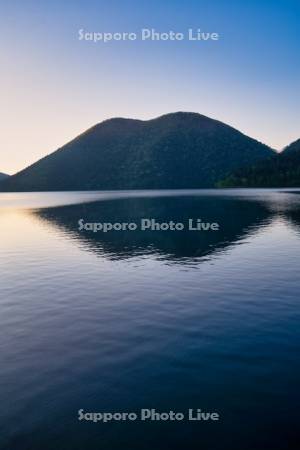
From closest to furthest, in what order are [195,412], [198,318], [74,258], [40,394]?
[195,412]
[40,394]
[198,318]
[74,258]

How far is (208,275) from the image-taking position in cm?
4028

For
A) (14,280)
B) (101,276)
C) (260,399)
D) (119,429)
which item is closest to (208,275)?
(101,276)

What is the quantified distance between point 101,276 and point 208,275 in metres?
11.5

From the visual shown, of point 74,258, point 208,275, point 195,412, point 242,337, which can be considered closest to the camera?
point 195,412

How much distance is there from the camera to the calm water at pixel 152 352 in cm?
1452

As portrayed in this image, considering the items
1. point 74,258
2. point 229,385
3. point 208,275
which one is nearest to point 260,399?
point 229,385

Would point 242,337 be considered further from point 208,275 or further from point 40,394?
point 208,275

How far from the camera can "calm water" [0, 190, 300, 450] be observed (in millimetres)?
14523

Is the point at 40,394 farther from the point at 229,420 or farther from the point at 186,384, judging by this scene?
the point at 229,420

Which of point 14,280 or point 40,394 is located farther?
point 14,280

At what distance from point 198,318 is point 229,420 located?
11876 mm

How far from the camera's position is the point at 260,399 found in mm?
16312

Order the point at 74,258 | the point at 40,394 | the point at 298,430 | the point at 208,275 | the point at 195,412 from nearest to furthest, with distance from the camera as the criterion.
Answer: the point at 298,430
the point at 195,412
the point at 40,394
the point at 208,275
the point at 74,258

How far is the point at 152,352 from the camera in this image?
21.3 meters
